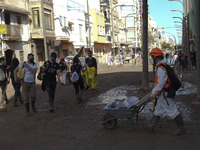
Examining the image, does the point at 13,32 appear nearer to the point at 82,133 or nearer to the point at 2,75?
the point at 2,75

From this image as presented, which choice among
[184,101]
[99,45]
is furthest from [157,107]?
[99,45]

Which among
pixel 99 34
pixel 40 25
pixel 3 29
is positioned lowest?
pixel 3 29

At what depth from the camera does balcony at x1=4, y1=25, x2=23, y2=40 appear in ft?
80.9

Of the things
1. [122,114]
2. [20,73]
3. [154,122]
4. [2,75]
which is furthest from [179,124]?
[2,75]

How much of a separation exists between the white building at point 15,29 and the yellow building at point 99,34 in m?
18.2

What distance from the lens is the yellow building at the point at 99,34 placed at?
45.1m

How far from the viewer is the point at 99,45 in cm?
4947

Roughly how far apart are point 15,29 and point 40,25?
3.83 meters

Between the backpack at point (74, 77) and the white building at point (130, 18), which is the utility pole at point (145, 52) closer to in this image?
the backpack at point (74, 77)

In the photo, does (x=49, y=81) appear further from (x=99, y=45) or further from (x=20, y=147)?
(x=99, y=45)

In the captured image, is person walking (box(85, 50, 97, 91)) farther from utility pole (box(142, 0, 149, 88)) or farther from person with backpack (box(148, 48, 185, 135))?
person with backpack (box(148, 48, 185, 135))

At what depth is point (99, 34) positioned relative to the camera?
4666 centimetres

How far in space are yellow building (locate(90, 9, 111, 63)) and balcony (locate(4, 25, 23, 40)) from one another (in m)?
20.1

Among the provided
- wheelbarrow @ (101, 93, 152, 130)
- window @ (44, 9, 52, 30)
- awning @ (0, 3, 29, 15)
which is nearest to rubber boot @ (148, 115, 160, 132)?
wheelbarrow @ (101, 93, 152, 130)
